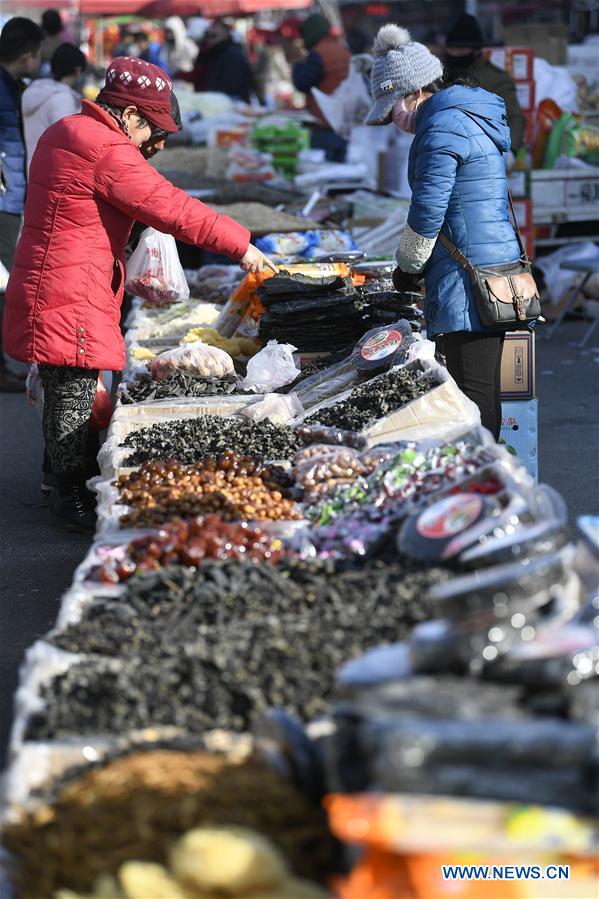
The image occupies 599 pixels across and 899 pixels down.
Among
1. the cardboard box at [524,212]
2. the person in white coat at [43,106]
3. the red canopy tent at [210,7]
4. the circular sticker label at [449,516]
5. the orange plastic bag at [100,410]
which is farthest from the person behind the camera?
the red canopy tent at [210,7]

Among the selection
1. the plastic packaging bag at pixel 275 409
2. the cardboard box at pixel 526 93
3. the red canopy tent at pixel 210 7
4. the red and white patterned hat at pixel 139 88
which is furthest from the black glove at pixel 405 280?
the red canopy tent at pixel 210 7

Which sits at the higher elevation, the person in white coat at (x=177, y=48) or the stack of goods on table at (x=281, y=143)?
the person in white coat at (x=177, y=48)

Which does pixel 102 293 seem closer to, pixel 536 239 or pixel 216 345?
pixel 216 345

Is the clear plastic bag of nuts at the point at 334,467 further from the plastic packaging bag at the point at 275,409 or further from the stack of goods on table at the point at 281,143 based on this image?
the stack of goods on table at the point at 281,143

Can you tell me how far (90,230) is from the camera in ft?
15.6

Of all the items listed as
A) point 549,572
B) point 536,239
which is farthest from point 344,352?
point 536,239

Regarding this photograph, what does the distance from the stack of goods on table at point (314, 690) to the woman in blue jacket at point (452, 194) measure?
4.09 ft

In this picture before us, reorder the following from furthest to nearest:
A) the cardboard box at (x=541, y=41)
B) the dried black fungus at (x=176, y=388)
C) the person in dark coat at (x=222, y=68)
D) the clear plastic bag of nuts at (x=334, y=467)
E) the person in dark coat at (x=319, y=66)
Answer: the person in dark coat at (x=222, y=68) < the cardboard box at (x=541, y=41) < the person in dark coat at (x=319, y=66) < the dried black fungus at (x=176, y=388) < the clear plastic bag of nuts at (x=334, y=467)

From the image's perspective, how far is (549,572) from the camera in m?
2.15

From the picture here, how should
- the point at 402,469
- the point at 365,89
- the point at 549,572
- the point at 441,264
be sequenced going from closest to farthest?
the point at 549,572
the point at 402,469
the point at 441,264
the point at 365,89

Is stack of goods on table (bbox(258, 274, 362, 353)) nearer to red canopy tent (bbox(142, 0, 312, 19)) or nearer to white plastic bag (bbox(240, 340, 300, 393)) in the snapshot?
white plastic bag (bbox(240, 340, 300, 393))

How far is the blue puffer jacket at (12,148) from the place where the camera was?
784 centimetres

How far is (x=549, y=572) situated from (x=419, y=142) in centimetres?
290

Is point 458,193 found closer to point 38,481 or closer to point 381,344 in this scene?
point 381,344
